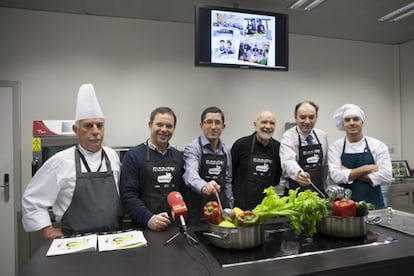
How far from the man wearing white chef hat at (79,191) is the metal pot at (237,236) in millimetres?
644

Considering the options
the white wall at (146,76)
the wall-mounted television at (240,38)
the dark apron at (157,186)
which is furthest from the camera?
the white wall at (146,76)

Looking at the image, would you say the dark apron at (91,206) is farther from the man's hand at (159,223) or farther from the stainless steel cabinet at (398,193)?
the stainless steel cabinet at (398,193)

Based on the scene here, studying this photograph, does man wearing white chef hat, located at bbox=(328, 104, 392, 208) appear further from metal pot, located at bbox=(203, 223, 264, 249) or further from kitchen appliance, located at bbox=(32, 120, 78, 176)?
kitchen appliance, located at bbox=(32, 120, 78, 176)

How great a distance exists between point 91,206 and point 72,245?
0.33 metres

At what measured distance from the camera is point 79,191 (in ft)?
5.02

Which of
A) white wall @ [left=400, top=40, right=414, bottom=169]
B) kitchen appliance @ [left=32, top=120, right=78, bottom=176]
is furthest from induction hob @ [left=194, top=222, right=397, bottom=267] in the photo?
white wall @ [left=400, top=40, right=414, bottom=169]

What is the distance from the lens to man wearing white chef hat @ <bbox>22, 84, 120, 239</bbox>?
1510mm

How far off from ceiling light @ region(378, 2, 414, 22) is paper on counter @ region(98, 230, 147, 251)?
3.39 meters

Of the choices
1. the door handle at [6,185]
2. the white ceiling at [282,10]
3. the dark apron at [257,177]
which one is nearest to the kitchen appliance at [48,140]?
the door handle at [6,185]

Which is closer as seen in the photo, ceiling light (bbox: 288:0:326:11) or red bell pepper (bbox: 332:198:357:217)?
red bell pepper (bbox: 332:198:357:217)

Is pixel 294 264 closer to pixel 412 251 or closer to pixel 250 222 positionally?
pixel 250 222

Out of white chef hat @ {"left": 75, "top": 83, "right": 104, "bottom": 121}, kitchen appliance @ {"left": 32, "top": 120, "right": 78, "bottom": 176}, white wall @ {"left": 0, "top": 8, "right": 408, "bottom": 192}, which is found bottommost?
kitchen appliance @ {"left": 32, "top": 120, "right": 78, "bottom": 176}

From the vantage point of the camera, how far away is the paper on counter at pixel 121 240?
1.18 m

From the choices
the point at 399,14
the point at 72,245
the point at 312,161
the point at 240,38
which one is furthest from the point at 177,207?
the point at 399,14
